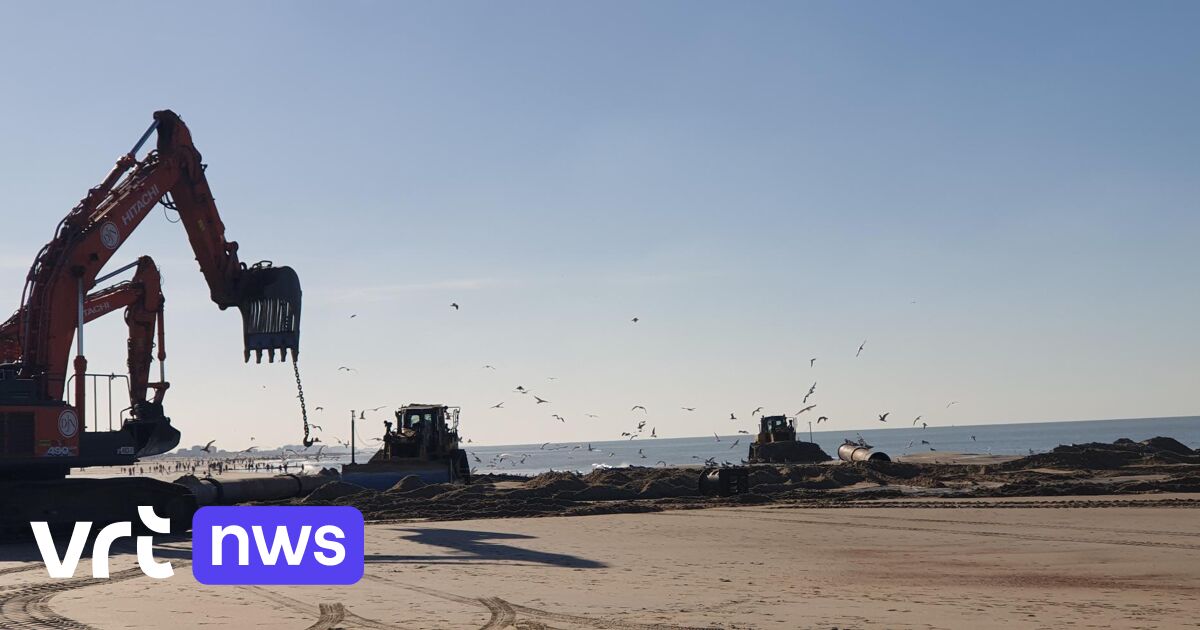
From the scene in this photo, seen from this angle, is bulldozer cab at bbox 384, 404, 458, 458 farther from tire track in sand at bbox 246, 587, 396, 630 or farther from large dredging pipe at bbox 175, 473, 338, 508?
tire track in sand at bbox 246, 587, 396, 630

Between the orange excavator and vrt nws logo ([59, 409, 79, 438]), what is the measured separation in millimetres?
30

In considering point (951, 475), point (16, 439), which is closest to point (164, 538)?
point (16, 439)

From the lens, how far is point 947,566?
18766 millimetres

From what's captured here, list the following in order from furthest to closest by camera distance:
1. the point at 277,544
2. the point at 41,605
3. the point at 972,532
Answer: the point at 972,532
the point at 277,544
the point at 41,605

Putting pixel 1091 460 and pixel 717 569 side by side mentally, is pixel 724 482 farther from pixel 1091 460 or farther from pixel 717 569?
pixel 1091 460

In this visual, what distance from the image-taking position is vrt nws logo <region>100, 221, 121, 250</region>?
26875 mm

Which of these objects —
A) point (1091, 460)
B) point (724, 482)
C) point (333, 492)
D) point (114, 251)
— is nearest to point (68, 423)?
point (114, 251)

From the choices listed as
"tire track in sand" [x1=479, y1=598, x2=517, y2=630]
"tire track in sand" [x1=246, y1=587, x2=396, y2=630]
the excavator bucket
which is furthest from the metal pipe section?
"tire track in sand" [x1=246, y1=587, x2=396, y2=630]

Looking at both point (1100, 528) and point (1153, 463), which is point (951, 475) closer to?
point (1153, 463)

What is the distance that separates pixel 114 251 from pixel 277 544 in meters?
8.75

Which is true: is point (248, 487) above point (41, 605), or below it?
above

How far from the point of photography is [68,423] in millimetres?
25953

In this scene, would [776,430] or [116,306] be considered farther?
[776,430]

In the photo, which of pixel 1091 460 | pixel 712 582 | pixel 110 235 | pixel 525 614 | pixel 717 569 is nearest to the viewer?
pixel 525 614
